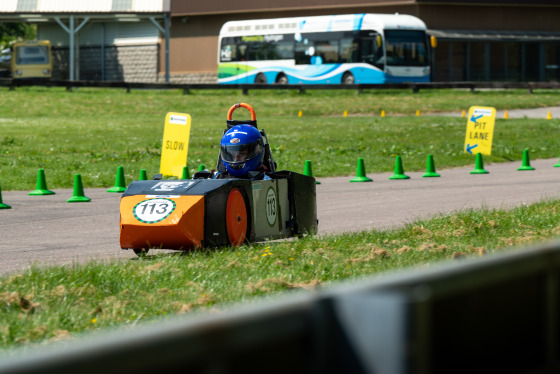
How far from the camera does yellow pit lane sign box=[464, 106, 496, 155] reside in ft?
72.5

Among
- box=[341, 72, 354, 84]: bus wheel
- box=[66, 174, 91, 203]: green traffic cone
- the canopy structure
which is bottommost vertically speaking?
box=[66, 174, 91, 203]: green traffic cone

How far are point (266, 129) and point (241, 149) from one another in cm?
2034

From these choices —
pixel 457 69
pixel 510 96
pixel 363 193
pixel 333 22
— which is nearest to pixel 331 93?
pixel 333 22

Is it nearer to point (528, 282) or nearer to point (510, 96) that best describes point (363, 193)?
point (528, 282)

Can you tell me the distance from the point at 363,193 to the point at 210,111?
74.3ft

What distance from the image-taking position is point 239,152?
32.7 feet

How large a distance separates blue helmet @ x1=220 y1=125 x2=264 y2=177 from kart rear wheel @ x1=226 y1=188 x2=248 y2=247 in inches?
27.8

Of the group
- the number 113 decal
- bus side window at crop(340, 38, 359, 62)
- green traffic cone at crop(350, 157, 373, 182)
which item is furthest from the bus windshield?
the number 113 decal

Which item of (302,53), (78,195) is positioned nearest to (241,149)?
(78,195)

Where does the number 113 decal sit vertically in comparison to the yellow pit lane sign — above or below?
below

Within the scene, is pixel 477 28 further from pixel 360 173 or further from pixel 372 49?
pixel 360 173

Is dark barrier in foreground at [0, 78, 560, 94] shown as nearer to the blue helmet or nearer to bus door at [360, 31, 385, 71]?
bus door at [360, 31, 385, 71]

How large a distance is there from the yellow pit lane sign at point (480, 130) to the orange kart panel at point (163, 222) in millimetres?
14494

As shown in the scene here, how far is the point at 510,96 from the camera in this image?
43.5 m
